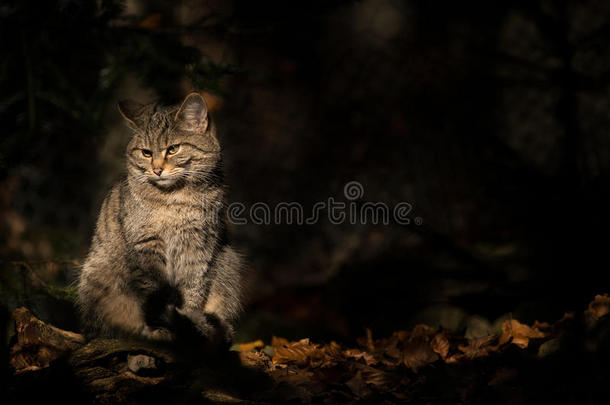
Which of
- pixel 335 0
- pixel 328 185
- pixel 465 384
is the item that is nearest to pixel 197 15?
pixel 335 0

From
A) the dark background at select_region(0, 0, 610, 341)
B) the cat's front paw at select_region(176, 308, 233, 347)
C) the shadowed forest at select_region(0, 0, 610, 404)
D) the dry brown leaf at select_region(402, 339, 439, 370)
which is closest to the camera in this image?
the shadowed forest at select_region(0, 0, 610, 404)

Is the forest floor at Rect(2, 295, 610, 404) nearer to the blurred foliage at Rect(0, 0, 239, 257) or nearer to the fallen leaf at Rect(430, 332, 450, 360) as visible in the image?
the fallen leaf at Rect(430, 332, 450, 360)

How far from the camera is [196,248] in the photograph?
3383 millimetres

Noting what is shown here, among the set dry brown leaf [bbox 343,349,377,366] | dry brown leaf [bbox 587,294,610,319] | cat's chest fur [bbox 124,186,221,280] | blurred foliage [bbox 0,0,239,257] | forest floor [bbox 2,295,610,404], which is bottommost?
forest floor [bbox 2,295,610,404]

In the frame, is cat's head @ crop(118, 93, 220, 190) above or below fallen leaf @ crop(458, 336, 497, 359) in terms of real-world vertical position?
above

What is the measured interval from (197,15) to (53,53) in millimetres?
2146

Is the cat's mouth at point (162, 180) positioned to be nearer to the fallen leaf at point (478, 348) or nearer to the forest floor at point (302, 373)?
the forest floor at point (302, 373)

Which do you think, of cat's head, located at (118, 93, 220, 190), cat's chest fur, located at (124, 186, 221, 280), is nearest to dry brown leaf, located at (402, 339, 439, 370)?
cat's chest fur, located at (124, 186, 221, 280)

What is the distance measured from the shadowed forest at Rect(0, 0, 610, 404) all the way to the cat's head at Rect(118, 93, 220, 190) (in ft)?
1.17

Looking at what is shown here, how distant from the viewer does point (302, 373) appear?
3051 mm

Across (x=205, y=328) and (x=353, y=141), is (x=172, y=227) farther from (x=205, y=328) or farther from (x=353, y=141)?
(x=353, y=141)

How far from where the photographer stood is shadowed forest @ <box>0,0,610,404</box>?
2.88m

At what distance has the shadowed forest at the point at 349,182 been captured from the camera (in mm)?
2879

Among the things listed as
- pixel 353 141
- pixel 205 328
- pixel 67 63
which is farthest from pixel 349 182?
pixel 205 328
